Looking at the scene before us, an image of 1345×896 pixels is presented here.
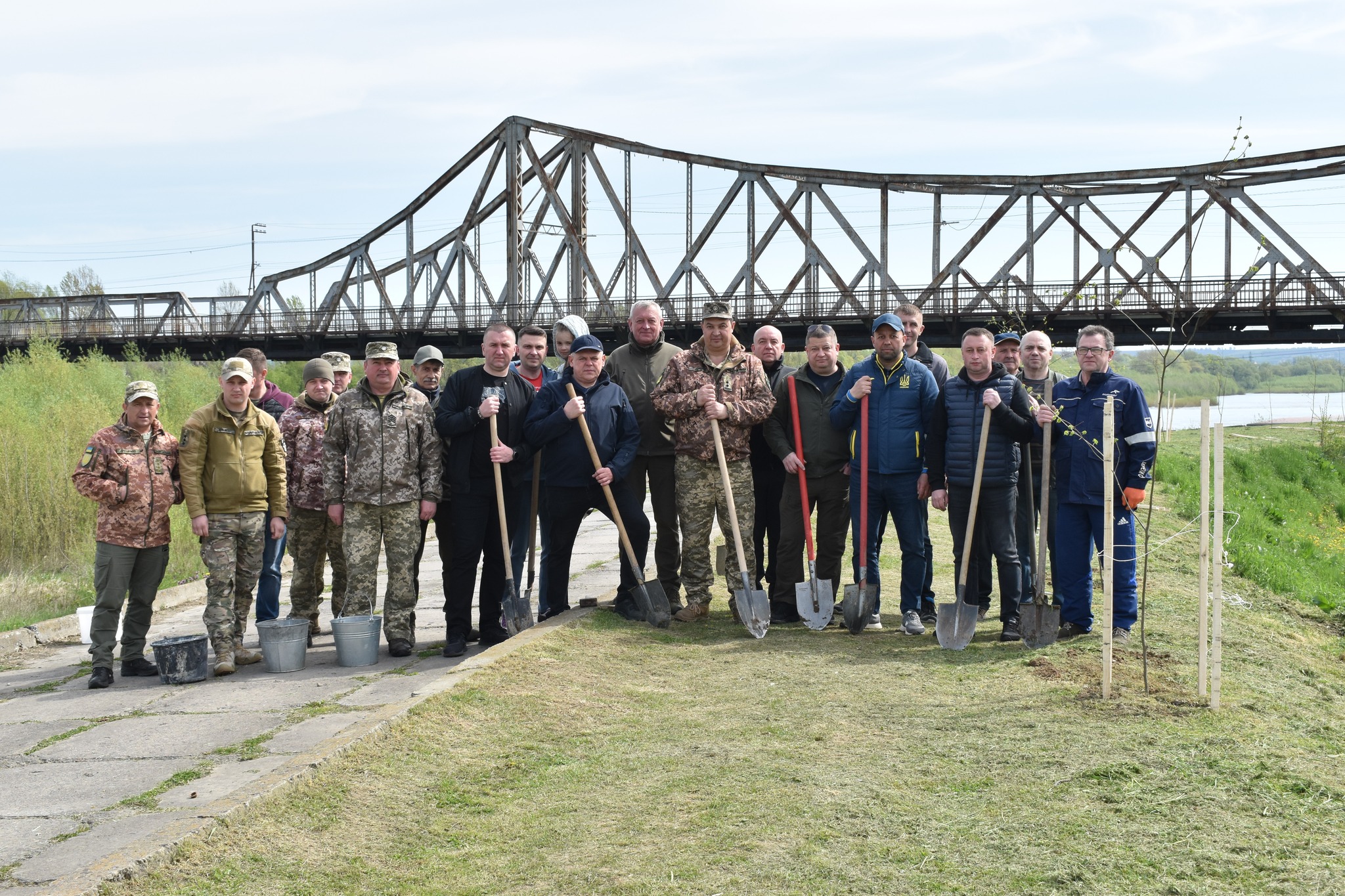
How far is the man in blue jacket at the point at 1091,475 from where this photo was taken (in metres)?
7.26

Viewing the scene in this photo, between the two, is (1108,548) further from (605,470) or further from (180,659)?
(180,659)

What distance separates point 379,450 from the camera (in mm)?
7430

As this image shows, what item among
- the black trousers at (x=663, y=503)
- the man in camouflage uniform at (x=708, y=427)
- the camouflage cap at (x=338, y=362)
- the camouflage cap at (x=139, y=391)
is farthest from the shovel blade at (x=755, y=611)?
the camouflage cap at (x=139, y=391)

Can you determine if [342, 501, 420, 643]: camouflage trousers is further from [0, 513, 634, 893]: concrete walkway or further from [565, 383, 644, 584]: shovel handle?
[565, 383, 644, 584]: shovel handle

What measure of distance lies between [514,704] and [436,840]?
165cm

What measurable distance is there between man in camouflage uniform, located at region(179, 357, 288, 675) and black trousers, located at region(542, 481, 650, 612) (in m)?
1.87

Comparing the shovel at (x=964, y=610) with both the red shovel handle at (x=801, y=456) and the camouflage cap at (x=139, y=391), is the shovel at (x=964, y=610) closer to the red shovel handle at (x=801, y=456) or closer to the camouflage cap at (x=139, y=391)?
the red shovel handle at (x=801, y=456)

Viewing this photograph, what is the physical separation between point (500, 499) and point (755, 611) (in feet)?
5.82

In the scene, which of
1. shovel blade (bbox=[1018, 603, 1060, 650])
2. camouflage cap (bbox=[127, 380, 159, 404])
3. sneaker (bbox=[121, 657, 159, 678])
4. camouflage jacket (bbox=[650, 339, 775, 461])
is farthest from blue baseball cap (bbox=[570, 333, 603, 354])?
sneaker (bbox=[121, 657, 159, 678])

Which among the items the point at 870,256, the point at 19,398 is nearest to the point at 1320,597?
the point at 19,398

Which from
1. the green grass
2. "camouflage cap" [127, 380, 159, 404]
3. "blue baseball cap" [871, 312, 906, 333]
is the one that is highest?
"blue baseball cap" [871, 312, 906, 333]

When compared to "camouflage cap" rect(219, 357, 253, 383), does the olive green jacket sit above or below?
below

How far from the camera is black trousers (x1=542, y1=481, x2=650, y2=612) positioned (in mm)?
7930

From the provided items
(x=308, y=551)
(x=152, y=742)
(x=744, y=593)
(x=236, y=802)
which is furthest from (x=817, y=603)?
(x=236, y=802)
